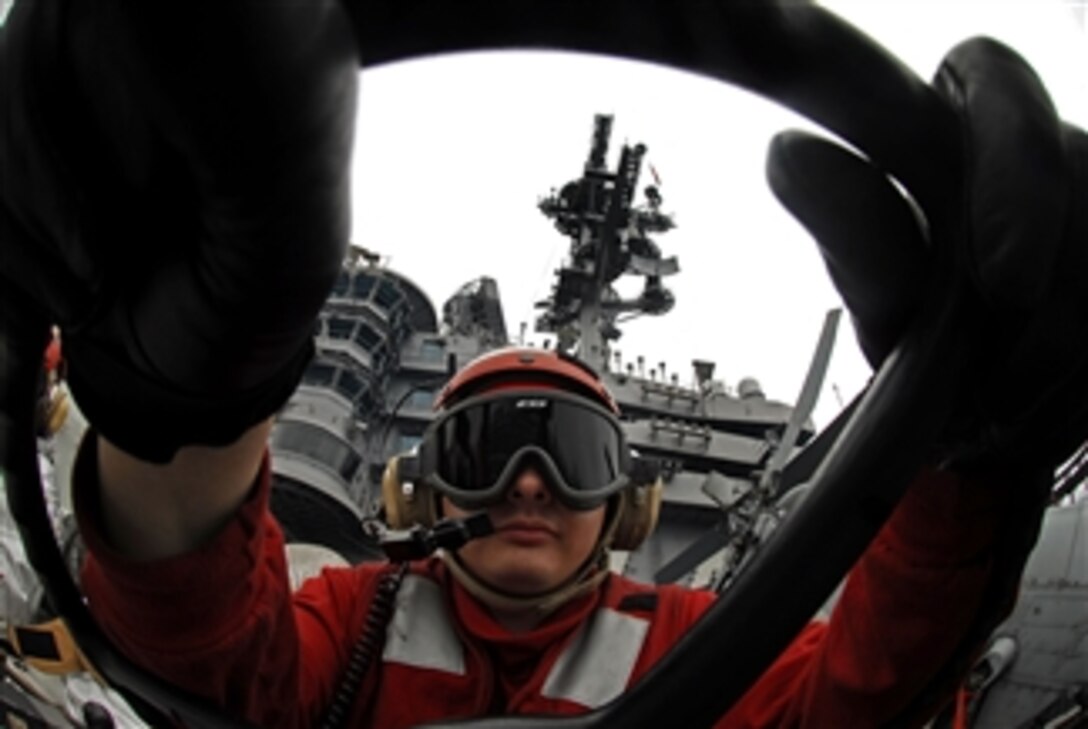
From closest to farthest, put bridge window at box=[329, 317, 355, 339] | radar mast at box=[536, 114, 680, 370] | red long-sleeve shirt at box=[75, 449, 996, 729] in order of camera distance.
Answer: red long-sleeve shirt at box=[75, 449, 996, 729] < radar mast at box=[536, 114, 680, 370] < bridge window at box=[329, 317, 355, 339]

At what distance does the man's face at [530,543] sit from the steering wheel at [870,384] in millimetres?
679

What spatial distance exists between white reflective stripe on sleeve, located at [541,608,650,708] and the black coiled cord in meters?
0.37

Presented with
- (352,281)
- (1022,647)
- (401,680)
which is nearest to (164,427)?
(401,680)

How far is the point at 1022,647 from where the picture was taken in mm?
4555

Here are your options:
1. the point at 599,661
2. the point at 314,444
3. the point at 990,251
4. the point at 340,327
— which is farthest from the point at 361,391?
the point at 990,251

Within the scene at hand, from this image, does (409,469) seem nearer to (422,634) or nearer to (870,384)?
(422,634)

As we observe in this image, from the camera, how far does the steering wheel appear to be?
69 cm

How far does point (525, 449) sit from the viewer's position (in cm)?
184

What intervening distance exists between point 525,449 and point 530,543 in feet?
0.71

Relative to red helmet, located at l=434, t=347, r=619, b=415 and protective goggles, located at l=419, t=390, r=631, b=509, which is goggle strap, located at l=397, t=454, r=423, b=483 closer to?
protective goggles, located at l=419, t=390, r=631, b=509

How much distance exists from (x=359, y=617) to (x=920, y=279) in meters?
1.41

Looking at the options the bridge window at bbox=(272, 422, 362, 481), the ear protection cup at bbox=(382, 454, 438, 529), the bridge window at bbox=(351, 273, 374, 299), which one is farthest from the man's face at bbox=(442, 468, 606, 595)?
the bridge window at bbox=(351, 273, 374, 299)

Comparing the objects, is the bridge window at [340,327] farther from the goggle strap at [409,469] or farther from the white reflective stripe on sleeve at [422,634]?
the white reflective stripe on sleeve at [422,634]

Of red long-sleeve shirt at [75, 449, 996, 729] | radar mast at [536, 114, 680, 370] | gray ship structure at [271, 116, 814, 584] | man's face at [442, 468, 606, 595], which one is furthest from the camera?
radar mast at [536, 114, 680, 370]
